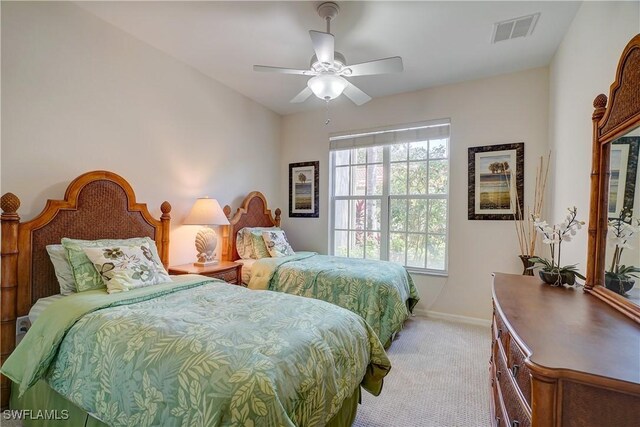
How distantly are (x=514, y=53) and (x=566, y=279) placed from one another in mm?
2289

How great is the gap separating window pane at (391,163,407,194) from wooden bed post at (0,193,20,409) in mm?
3556

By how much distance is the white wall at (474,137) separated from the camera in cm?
311

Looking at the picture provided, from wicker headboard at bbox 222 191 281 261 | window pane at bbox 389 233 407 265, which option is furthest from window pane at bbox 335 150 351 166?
window pane at bbox 389 233 407 265

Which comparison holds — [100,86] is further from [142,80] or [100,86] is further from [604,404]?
[604,404]

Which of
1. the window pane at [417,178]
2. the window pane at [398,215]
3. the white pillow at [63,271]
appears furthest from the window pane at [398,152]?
the white pillow at [63,271]

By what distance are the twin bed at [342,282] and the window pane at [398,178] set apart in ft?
3.71

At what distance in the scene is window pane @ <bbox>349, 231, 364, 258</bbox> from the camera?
411 cm

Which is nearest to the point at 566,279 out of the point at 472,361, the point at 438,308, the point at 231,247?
the point at 472,361

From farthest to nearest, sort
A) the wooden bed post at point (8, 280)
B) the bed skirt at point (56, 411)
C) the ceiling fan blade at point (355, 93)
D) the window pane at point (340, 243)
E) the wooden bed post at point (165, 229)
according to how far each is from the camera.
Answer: the window pane at point (340, 243)
the wooden bed post at point (165, 229)
the ceiling fan blade at point (355, 93)
the wooden bed post at point (8, 280)
the bed skirt at point (56, 411)

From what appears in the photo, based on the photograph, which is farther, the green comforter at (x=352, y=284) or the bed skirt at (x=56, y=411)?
the green comforter at (x=352, y=284)

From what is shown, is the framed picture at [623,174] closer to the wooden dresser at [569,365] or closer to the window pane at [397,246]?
the wooden dresser at [569,365]

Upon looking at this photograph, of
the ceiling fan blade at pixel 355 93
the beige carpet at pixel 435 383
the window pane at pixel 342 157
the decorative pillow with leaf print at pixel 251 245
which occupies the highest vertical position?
the ceiling fan blade at pixel 355 93

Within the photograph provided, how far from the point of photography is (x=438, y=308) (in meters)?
3.55

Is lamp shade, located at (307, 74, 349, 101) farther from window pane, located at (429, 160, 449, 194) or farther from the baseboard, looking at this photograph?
the baseboard
